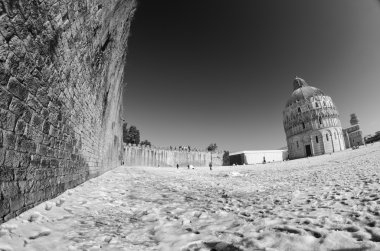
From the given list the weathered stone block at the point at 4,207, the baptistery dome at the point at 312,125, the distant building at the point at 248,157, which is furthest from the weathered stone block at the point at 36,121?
the baptistery dome at the point at 312,125

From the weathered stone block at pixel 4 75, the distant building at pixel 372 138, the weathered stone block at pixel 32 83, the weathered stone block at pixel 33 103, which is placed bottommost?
the weathered stone block at pixel 33 103

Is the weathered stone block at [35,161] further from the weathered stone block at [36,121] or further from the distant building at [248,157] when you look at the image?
the distant building at [248,157]

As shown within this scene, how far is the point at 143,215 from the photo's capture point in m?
4.20

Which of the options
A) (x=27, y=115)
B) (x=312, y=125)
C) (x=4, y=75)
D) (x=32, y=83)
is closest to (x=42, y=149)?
(x=27, y=115)

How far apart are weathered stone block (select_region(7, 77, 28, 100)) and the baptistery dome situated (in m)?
55.4

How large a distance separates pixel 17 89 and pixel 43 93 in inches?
30.7

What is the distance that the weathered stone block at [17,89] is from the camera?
2935mm

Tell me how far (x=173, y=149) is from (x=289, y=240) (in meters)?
42.5

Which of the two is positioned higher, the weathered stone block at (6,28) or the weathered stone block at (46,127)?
the weathered stone block at (6,28)

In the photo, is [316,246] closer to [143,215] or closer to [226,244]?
[226,244]

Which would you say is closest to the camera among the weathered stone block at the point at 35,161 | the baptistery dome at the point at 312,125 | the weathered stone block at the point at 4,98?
the weathered stone block at the point at 4,98

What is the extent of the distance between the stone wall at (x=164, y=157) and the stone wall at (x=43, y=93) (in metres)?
30.3

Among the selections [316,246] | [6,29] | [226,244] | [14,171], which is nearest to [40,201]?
[14,171]

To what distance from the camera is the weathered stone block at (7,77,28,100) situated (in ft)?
9.63
